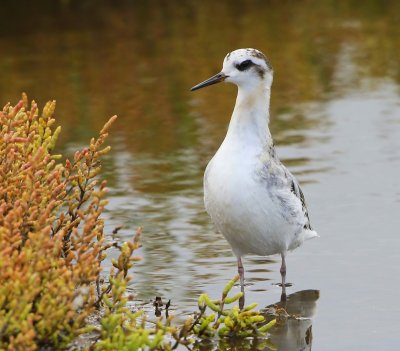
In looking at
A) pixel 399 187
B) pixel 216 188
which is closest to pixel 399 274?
pixel 216 188

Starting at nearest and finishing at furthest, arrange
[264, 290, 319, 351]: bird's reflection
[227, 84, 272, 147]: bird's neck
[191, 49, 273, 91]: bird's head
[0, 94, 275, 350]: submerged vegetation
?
[0, 94, 275, 350]: submerged vegetation
[264, 290, 319, 351]: bird's reflection
[227, 84, 272, 147]: bird's neck
[191, 49, 273, 91]: bird's head

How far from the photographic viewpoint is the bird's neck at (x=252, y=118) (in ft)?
32.4

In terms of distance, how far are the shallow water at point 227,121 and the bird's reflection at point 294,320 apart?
2cm

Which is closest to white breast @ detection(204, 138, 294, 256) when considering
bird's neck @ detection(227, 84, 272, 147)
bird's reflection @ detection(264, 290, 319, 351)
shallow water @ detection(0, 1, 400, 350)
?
bird's neck @ detection(227, 84, 272, 147)

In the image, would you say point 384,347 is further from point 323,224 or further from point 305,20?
point 305,20

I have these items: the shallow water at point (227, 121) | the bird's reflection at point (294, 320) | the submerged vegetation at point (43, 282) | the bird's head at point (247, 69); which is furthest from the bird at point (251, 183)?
the submerged vegetation at point (43, 282)

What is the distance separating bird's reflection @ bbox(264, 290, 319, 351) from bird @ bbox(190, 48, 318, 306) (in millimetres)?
178

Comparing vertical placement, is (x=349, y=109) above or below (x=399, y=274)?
above

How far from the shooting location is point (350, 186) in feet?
45.7

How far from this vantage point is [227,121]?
1747 centimetres

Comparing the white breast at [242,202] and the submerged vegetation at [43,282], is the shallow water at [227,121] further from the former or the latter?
the submerged vegetation at [43,282]

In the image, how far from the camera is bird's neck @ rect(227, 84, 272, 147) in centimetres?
988

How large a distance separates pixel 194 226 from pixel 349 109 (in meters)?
6.00

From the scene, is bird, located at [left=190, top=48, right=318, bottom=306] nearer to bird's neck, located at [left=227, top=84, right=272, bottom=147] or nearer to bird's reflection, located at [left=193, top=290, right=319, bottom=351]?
bird's neck, located at [left=227, top=84, right=272, bottom=147]
